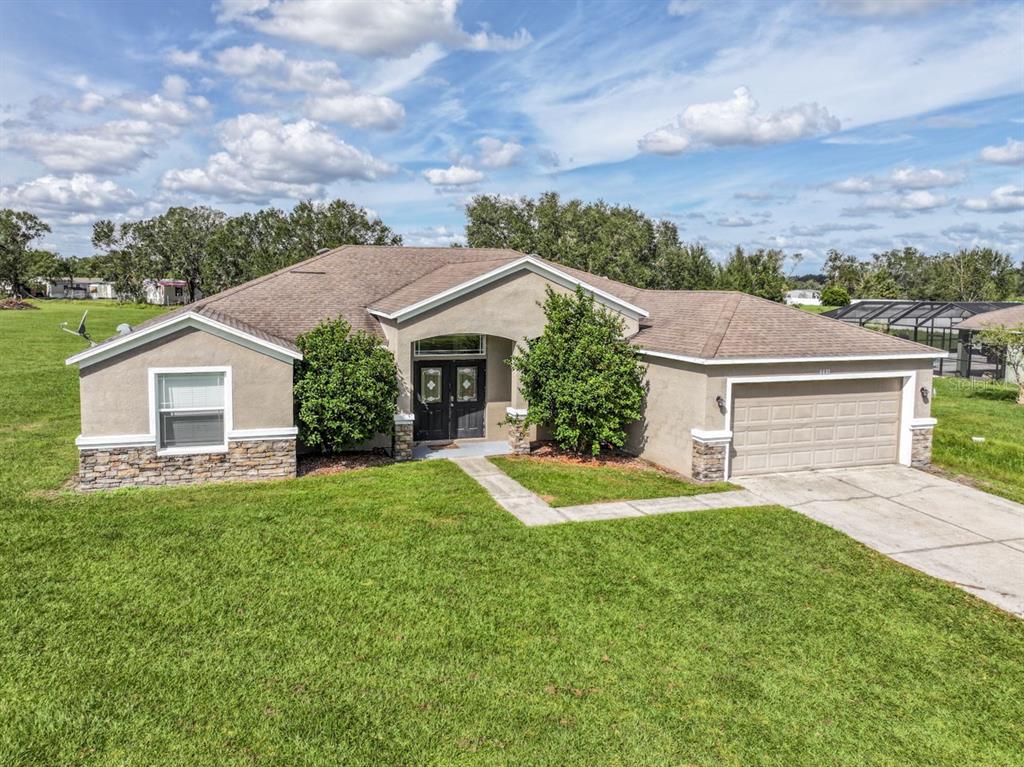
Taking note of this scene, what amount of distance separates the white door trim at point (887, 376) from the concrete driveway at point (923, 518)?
1.75 feet

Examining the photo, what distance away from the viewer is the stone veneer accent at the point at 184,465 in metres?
12.7

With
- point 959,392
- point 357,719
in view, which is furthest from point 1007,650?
point 959,392

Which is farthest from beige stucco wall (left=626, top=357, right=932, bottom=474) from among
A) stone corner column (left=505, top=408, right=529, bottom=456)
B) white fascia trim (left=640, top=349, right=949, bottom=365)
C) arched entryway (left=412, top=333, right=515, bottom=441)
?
arched entryway (left=412, top=333, right=515, bottom=441)

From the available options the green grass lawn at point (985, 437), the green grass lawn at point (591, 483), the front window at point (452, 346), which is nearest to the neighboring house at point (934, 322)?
the green grass lawn at point (985, 437)

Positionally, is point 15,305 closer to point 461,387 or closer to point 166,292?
point 166,292

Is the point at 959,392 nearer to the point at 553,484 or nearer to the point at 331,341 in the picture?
the point at 553,484

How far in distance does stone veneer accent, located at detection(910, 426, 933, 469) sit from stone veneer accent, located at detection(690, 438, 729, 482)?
4.87 meters

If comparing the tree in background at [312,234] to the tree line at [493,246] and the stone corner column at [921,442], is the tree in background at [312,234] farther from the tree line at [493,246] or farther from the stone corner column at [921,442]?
the stone corner column at [921,442]

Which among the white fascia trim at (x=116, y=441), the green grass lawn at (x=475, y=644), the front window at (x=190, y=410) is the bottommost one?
the green grass lawn at (x=475, y=644)

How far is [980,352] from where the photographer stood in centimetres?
3027

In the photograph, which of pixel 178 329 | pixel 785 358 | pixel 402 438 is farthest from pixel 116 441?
pixel 785 358

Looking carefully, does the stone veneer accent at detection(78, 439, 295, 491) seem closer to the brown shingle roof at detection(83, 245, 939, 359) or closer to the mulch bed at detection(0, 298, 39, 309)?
the brown shingle roof at detection(83, 245, 939, 359)

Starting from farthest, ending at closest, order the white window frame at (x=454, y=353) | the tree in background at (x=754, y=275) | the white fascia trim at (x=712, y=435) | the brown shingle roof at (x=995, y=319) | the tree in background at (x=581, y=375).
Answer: the tree in background at (x=754, y=275) → the brown shingle roof at (x=995, y=319) → the white window frame at (x=454, y=353) → the tree in background at (x=581, y=375) → the white fascia trim at (x=712, y=435)

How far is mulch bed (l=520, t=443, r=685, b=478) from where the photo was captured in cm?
1540
